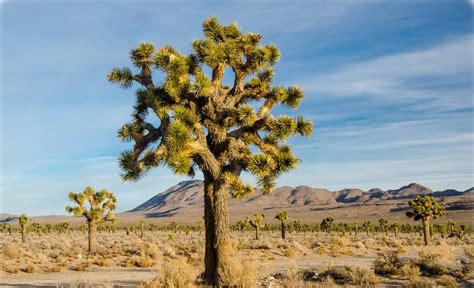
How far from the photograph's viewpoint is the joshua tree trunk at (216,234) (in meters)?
12.1

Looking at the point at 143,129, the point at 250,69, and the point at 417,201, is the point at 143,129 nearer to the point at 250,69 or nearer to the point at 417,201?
the point at 250,69

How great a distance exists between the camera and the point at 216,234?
12.3 metres

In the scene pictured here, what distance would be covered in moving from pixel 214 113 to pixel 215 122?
26 cm

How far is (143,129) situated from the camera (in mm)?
13773

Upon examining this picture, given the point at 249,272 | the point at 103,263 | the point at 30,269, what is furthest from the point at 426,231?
the point at 249,272

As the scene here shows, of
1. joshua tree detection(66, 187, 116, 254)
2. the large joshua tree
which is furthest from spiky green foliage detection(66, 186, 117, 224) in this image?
the large joshua tree

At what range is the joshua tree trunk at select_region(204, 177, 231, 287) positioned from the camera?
12.1 meters

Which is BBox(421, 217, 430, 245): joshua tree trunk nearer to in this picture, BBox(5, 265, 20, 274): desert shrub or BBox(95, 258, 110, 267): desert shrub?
BBox(95, 258, 110, 267): desert shrub

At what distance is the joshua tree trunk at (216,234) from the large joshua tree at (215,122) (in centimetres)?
3

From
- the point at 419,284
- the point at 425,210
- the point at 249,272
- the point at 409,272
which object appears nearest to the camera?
the point at 249,272

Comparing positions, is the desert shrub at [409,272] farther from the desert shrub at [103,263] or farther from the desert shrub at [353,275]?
the desert shrub at [103,263]

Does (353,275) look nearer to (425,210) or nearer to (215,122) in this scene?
(215,122)

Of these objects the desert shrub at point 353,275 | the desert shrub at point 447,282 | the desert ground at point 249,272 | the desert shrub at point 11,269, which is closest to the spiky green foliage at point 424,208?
the desert ground at point 249,272

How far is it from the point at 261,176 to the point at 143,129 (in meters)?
3.85
